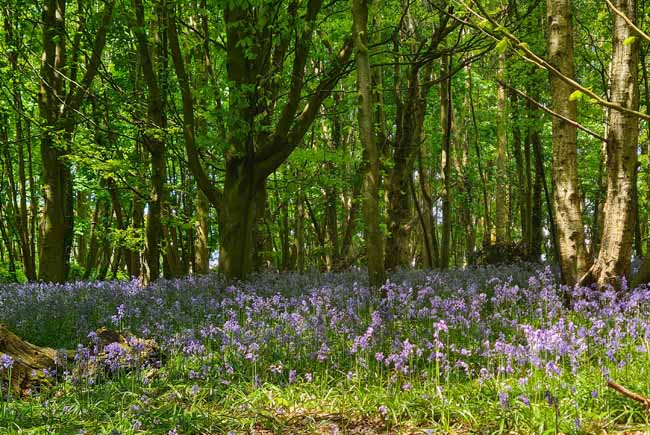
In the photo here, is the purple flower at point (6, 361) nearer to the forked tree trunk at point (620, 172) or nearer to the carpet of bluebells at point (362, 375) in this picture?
the carpet of bluebells at point (362, 375)

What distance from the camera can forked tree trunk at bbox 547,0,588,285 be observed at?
6430mm

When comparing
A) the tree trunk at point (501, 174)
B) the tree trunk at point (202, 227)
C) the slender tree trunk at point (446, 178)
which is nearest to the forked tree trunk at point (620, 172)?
the slender tree trunk at point (446, 178)

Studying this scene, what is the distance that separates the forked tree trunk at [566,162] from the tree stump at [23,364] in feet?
19.3

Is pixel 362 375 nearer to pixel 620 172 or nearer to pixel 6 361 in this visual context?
pixel 6 361

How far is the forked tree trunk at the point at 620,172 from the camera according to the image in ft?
20.6

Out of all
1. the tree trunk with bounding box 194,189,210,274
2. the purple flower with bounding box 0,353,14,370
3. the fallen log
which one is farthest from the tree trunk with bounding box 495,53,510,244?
the purple flower with bounding box 0,353,14,370

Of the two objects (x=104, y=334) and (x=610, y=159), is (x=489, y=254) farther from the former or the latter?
(x=104, y=334)

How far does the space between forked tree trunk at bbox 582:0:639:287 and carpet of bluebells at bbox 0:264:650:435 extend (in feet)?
1.85

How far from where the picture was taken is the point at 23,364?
504 cm

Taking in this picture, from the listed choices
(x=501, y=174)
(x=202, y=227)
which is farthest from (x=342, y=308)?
(x=501, y=174)

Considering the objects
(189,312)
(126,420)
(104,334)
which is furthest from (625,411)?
(189,312)

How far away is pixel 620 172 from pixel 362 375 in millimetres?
4091

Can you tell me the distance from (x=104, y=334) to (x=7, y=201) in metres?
21.2

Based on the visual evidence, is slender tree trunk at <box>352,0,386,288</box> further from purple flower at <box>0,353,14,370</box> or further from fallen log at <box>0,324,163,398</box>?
purple flower at <box>0,353,14,370</box>
